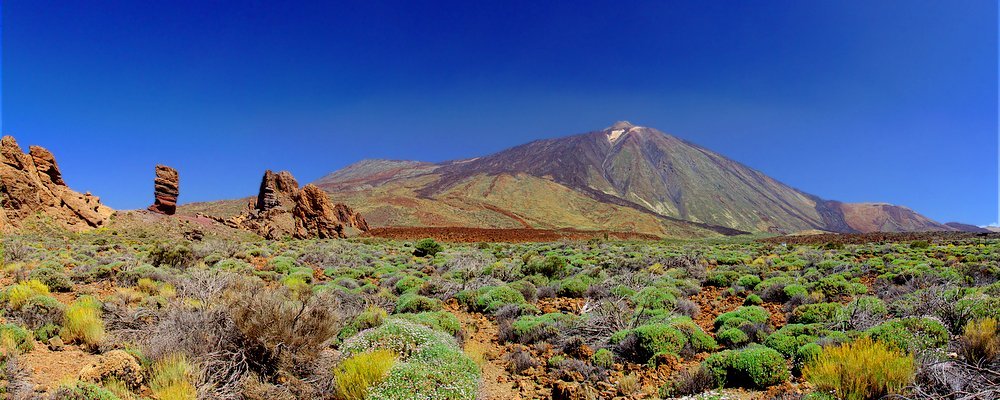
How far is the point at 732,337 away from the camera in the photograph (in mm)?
5809

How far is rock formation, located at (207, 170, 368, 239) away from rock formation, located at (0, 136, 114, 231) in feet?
22.4

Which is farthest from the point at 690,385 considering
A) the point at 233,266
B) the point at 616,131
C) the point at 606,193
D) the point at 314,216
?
→ the point at 616,131

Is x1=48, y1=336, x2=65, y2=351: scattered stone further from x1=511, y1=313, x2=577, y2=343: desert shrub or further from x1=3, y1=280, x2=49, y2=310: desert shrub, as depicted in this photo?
x1=511, y1=313, x2=577, y2=343: desert shrub

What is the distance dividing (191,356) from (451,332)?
3.27 m

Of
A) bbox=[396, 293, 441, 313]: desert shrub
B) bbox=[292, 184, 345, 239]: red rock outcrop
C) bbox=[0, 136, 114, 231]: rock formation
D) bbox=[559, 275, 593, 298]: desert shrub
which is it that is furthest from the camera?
bbox=[292, 184, 345, 239]: red rock outcrop

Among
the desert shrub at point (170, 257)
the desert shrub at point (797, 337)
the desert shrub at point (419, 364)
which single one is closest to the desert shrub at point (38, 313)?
the desert shrub at point (419, 364)

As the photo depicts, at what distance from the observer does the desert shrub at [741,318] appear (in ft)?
21.2

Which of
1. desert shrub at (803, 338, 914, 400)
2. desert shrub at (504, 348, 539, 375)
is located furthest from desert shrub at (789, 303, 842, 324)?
desert shrub at (504, 348, 539, 375)

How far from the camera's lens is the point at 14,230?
1964 centimetres

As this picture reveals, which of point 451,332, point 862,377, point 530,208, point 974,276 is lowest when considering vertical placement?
point 451,332

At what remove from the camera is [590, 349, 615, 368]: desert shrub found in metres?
5.34

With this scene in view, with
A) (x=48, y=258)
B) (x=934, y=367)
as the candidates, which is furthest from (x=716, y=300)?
(x=48, y=258)

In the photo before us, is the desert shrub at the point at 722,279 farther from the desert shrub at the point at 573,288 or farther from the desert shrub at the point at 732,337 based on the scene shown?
the desert shrub at the point at 732,337

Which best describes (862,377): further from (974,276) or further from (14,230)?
(14,230)
